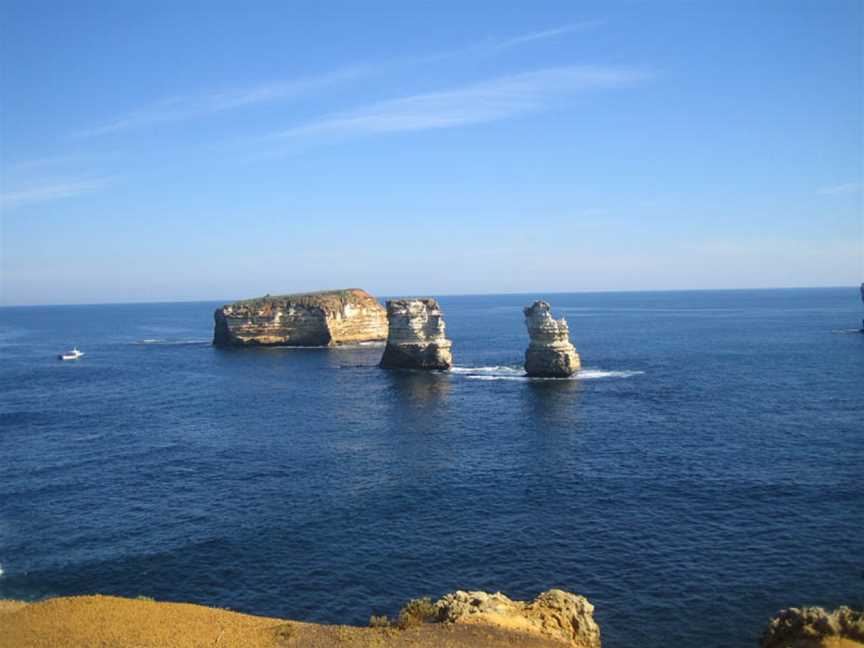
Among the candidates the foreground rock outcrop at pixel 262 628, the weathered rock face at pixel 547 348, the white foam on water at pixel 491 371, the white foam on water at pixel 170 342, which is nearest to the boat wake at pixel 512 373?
the white foam on water at pixel 491 371

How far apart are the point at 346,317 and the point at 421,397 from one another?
6833 centimetres

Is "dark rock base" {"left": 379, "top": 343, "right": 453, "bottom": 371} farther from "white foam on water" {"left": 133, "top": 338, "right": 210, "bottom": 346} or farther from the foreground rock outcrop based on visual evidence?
the foreground rock outcrop

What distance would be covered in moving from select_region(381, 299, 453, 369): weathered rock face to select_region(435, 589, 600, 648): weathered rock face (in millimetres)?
80989

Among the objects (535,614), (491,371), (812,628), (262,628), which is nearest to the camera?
(812,628)

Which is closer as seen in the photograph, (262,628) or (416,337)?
(262,628)

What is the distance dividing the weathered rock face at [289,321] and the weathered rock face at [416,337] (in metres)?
38.3

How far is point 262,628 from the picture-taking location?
26.5 metres

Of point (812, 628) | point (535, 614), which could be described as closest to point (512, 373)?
point (535, 614)

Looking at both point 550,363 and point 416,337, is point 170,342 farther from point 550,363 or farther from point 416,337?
point 550,363

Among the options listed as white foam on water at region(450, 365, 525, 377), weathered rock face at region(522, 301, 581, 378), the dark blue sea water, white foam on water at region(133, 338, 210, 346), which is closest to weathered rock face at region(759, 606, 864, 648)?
the dark blue sea water

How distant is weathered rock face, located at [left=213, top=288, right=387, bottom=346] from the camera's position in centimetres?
14662

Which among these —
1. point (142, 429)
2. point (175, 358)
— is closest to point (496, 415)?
point (142, 429)

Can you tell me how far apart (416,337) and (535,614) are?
8446 centimetres

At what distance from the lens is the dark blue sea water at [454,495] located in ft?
113
